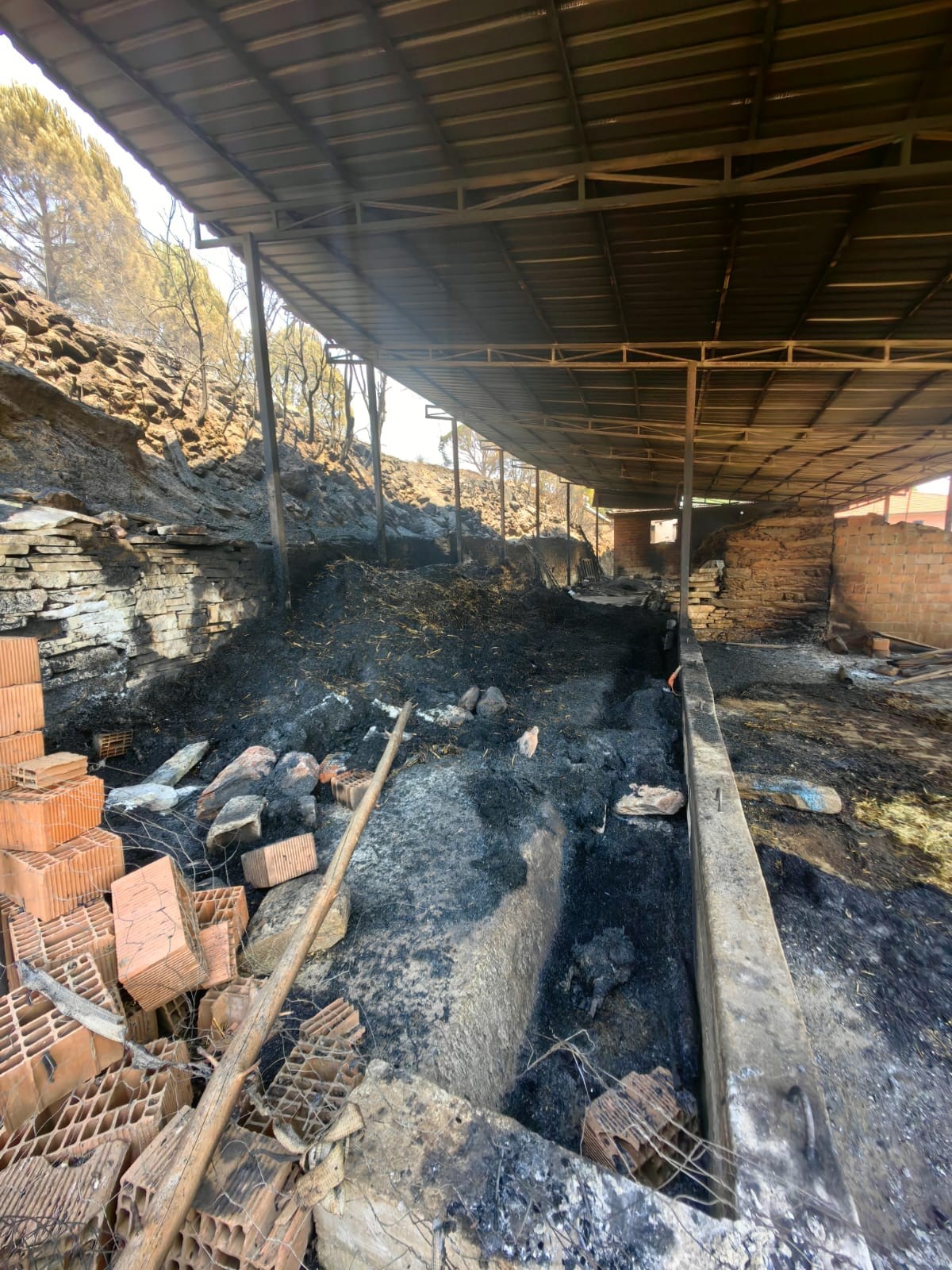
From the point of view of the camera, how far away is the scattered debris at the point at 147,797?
137 inches

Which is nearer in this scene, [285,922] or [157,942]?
[157,942]

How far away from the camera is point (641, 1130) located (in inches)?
70.2

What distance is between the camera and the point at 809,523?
10.5 m

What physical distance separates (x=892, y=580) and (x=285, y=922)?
1150 cm

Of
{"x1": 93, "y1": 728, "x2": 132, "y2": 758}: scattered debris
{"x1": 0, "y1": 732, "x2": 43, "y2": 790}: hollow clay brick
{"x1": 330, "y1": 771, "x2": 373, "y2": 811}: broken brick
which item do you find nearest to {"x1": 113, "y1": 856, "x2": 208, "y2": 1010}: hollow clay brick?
{"x1": 0, "y1": 732, "x2": 43, "y2": 790}: hollow clay brick

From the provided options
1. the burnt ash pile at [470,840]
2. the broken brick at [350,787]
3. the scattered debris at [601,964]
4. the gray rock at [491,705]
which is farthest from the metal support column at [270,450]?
the scattered debris at [601,964]

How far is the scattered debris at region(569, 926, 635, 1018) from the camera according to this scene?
8.84 ft

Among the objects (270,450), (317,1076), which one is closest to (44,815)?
(317,1076)

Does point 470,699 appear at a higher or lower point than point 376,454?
lower

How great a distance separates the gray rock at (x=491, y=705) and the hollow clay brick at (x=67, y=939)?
3.36 metres

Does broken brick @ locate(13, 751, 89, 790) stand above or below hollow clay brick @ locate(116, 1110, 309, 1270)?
above

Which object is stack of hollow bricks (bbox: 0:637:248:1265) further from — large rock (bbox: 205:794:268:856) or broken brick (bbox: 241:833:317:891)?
large rock (bbox: 205:794:268:856)

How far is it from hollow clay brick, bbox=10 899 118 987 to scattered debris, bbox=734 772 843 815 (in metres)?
4.06

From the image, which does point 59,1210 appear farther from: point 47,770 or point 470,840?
point 470,840
